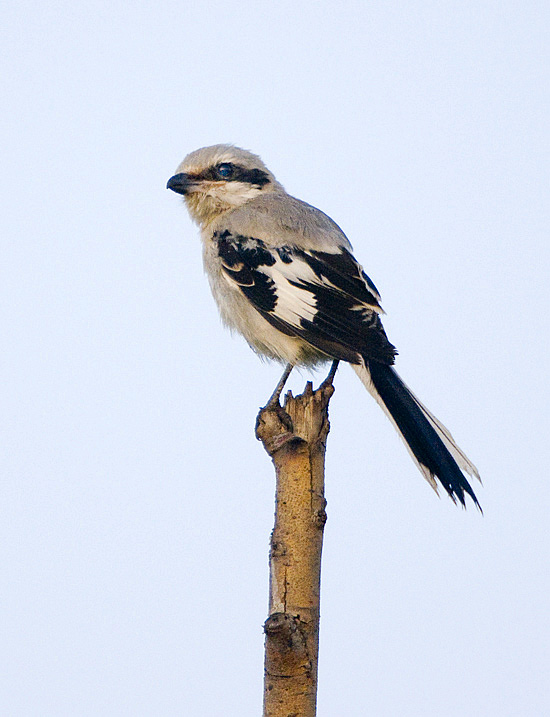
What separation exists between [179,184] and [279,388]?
1.64 metres

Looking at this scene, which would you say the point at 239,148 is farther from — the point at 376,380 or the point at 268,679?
the point at 268,679

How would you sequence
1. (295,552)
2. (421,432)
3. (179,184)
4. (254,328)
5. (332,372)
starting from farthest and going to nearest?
(179,184) → (254,328) → (332,372) → (421,432) → (295,552)

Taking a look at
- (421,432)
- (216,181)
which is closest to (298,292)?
(421,432)

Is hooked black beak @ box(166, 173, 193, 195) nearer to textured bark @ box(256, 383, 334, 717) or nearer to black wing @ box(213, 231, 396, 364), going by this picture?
black wing @ box(213, 231, 396, 364)

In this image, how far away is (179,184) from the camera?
5270 mm

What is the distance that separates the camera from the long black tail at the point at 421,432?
3923 mm

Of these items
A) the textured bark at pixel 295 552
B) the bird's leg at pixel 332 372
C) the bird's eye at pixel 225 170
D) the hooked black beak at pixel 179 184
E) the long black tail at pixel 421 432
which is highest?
the bird's eye at pixel 225 170

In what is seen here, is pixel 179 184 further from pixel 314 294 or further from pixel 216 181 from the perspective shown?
pixel 314 294

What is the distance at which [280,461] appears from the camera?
Result: 322 centimetres

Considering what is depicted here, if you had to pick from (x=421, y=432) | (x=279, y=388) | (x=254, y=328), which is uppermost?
(x=254, y=328)

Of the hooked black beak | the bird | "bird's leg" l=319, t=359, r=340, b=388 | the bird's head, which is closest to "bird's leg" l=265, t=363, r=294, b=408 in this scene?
the bird

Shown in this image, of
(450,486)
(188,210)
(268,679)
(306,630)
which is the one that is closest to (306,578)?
(306,630)

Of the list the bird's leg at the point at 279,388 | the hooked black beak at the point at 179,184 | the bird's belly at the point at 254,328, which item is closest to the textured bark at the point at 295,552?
the bird's leg at the point at 279,388

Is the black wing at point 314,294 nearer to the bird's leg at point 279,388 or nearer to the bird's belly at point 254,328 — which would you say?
the bird's belly at point 254,328
